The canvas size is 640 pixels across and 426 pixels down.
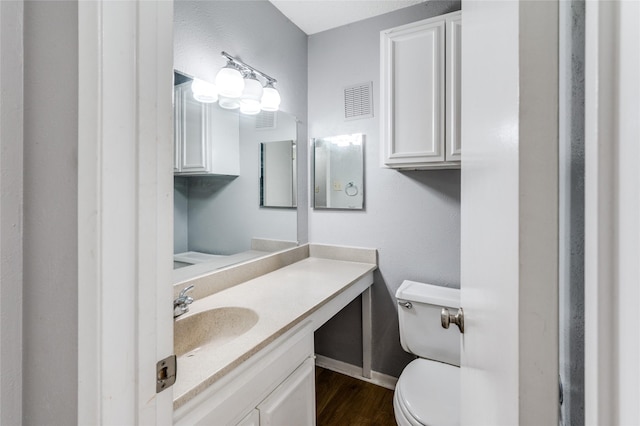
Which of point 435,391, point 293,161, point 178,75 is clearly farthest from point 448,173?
point 178,75

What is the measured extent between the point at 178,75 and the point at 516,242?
1.42 meters

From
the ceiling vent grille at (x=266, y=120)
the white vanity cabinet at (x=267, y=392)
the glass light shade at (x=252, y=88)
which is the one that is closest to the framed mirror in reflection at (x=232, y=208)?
the ceiling vent grille at (x=266, y=120)

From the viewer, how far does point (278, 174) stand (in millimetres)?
1911

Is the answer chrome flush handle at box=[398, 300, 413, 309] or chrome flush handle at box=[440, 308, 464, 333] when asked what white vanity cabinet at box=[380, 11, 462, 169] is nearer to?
chrome flush handle at box=[398, 300, 413, 309]

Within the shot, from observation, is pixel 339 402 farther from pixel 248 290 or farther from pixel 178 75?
pixel 178 75

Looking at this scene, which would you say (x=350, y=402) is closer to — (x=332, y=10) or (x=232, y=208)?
(x=232, y=208)

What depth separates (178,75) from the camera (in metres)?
1.28

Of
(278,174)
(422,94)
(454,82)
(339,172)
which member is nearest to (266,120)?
(278,174)

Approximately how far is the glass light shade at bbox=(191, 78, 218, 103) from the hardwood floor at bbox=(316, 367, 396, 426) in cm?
182

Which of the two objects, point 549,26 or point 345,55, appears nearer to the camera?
point 549,26

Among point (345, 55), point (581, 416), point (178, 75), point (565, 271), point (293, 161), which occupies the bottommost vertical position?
point (581, 416)

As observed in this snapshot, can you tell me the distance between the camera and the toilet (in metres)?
1.15

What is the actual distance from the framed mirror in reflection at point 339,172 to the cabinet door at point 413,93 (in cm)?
36

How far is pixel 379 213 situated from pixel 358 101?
765 millimetres
